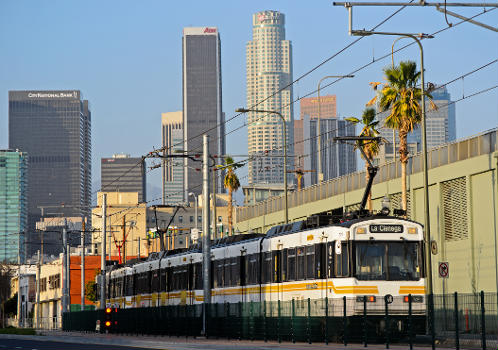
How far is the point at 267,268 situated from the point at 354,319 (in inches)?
279

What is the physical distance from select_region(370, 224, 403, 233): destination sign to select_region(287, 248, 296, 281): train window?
12.5ft

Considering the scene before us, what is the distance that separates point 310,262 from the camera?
34938mm

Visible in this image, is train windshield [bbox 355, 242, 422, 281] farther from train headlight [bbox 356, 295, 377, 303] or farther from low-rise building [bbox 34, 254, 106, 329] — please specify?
low-rise building [bbox 34, 254, 106, 329]

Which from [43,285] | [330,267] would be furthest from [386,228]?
[43,285]

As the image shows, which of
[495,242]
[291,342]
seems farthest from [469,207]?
[291,342]

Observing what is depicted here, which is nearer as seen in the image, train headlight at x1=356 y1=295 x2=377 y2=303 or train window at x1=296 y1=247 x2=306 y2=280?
train headlight at x1=356 y1=295 x2=377 y2=303

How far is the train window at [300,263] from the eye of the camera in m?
35.5

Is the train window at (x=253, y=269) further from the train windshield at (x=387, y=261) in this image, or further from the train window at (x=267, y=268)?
the train windshield at (x=387, y=261)

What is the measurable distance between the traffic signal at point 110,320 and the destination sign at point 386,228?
23797 mm

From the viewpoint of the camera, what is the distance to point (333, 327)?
33.2 meters

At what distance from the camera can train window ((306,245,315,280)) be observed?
34719 mm

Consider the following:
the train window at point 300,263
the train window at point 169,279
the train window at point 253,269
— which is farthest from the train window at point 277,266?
the train window at point 169,279

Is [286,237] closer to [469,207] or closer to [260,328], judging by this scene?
[260,328]

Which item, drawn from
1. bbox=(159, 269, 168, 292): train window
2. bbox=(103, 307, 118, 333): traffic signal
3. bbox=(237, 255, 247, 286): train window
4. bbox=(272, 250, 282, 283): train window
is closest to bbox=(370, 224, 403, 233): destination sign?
bbox=(272, 250, 282, 283): train window
